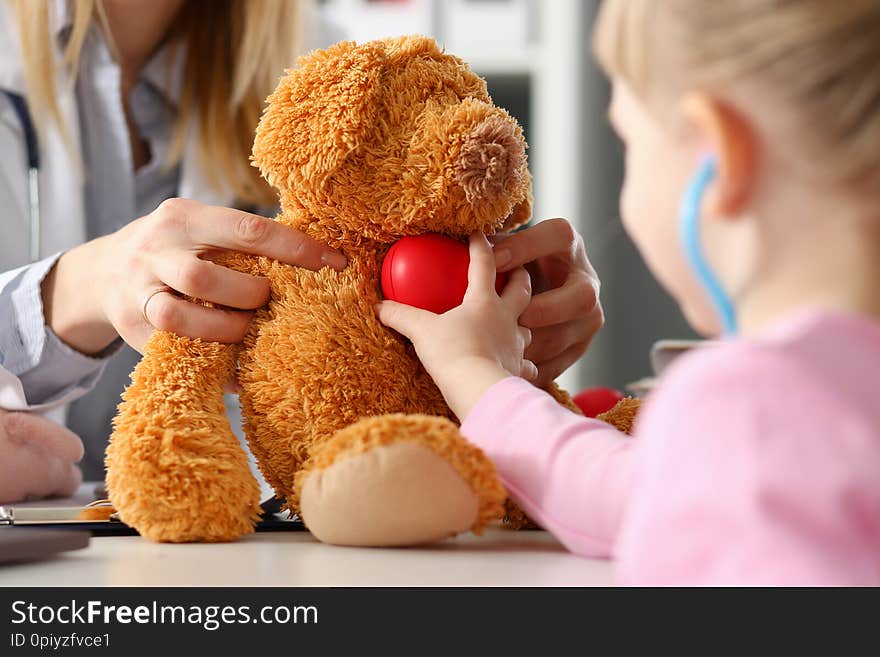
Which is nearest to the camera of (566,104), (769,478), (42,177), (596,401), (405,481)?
(769,478)

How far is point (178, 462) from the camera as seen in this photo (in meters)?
0.51

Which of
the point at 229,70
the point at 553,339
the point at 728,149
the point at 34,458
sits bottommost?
the point at 34,458

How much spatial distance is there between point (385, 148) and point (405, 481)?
202mm

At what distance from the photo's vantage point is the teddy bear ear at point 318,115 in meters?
0.54

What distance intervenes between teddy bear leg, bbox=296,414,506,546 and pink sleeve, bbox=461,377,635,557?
0.09 feet

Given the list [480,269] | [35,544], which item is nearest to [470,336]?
[480,269]

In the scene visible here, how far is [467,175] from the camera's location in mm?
539

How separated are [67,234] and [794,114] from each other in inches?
37.7

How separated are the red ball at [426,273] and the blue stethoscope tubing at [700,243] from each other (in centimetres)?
21

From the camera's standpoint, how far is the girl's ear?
1.12ft

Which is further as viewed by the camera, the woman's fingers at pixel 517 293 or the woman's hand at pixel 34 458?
the woman's hand at pixel 34 458

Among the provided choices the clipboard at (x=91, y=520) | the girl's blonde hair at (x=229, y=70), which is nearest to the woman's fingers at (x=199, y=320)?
the clipboard at (x=91, y=520)

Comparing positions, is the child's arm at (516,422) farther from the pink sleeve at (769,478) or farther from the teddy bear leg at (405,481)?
the pink sleeve at (769,478)

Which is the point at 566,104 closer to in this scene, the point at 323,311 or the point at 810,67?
the point at 323,311
